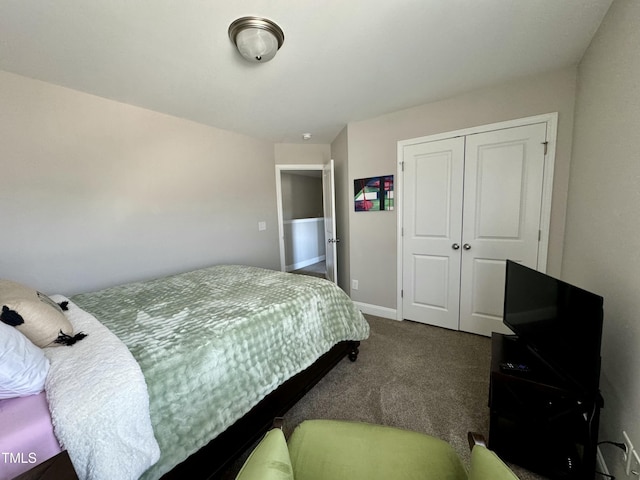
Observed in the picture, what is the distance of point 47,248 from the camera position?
6.31 feet

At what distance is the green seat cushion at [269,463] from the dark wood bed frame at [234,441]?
1.60 feet

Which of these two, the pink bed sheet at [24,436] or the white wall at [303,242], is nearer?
the pink bed sheet at [24,436]

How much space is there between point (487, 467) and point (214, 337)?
1088mm

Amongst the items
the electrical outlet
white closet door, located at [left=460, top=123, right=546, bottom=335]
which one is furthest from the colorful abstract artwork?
the electrical outlet

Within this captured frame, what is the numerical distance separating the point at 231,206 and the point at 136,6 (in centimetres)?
206

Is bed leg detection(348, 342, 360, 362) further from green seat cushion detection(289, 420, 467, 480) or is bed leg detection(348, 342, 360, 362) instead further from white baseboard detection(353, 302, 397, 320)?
green seat cushion detection(289, 420, 467, 480)

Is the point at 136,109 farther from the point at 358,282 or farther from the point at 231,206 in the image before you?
the point at 358,282

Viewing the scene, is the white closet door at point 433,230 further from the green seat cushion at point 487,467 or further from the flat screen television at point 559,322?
the green seat cushion at point 487,467

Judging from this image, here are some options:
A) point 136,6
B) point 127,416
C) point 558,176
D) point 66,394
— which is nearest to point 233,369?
point 127,416

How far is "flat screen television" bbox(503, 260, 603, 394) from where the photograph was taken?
3.40ft

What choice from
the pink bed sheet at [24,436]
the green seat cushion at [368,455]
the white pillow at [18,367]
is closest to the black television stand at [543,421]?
the green seat cushion at [368,455]

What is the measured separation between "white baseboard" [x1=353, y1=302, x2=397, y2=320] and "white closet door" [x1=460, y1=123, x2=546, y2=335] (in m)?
0.73

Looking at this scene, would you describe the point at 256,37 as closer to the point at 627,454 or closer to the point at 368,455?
the point at 368,455

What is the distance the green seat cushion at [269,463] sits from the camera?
652 mm
